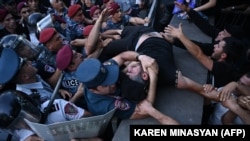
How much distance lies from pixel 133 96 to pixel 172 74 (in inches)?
24.0

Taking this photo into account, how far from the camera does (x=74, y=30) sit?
519 cm

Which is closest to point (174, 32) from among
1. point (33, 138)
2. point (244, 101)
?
point (244, 101)

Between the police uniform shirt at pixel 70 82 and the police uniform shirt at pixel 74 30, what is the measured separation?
1.55 metres

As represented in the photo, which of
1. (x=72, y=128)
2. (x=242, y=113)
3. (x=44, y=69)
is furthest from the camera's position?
(x=44, y=69)

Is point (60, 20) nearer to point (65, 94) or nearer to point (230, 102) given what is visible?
point (65, 94)

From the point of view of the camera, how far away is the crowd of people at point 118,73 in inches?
105

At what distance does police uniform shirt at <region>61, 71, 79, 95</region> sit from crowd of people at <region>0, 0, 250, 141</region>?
0.04 feet

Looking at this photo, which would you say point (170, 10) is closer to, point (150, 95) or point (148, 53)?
point (148, 53)

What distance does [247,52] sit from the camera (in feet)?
12.6

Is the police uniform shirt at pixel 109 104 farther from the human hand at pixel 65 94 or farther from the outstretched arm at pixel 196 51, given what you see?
the outstretched arm at pixel 196 51

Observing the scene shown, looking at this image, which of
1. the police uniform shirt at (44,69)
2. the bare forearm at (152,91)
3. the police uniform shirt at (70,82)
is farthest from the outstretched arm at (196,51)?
the police uniform shirt at (44,69)

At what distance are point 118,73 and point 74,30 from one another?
2.73 metres

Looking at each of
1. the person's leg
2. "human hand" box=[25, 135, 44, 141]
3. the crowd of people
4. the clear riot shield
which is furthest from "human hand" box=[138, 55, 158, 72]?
"human hand" box=[25, 135, 44, 141]

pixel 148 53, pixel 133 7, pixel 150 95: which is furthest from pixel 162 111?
pixel 133 7
